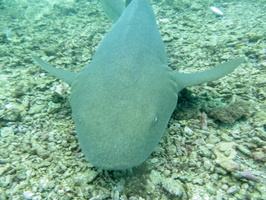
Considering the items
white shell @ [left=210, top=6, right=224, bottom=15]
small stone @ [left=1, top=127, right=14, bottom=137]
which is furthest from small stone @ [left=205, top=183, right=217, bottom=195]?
white shell @ [left=210, top=6, right=224, bottom=15]

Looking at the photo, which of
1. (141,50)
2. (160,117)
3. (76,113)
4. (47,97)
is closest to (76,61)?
(47,97)

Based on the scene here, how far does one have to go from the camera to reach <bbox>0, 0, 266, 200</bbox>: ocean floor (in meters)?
2.06

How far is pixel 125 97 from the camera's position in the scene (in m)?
2.14

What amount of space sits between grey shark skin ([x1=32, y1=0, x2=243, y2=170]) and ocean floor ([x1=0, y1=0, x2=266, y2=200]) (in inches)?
17.8

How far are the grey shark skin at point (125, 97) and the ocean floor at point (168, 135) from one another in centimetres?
45

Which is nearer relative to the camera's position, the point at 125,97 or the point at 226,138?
the point at 125,97

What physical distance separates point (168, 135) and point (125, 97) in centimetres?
97

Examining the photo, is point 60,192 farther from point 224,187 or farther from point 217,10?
point 217,10

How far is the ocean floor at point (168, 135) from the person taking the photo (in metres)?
2.06

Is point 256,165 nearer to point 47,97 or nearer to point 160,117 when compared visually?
→ point 160,117

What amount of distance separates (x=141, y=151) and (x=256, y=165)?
4.38 feet

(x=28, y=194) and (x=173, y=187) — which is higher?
(x=28, y=194)

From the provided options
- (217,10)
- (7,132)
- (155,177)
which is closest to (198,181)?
(155,177)

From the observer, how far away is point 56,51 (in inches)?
207
